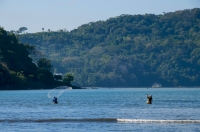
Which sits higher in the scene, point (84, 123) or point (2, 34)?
point (2, 34)

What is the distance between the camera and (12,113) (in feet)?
229

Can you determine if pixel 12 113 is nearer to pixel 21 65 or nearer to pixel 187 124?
pixel 187 124

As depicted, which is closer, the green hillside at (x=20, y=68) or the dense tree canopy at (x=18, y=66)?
the dense tree canopy at (x=18, y=66)

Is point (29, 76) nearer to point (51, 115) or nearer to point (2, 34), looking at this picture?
point (2, 34)

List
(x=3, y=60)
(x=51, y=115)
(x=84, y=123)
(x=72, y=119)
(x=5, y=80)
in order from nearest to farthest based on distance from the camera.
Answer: (x=84, y=123)
(x=72, y=119)
(x=51, y=115)
(x=5, y=80)
(x=3, y=60)

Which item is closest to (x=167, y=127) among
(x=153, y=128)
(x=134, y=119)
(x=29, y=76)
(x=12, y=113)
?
(x=153, y=128)

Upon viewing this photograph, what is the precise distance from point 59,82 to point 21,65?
13237 mm

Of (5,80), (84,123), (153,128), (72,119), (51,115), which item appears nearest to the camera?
(153,128)

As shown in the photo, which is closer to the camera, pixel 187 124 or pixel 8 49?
pixel 187 124

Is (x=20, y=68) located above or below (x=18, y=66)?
below

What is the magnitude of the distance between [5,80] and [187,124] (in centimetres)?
12628

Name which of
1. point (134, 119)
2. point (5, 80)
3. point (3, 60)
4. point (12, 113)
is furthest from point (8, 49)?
point (134, 119)

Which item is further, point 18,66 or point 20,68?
point 20,68

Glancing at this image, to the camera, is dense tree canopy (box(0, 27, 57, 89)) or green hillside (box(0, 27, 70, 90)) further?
green hillside (box(0, 27, 70, 90))
